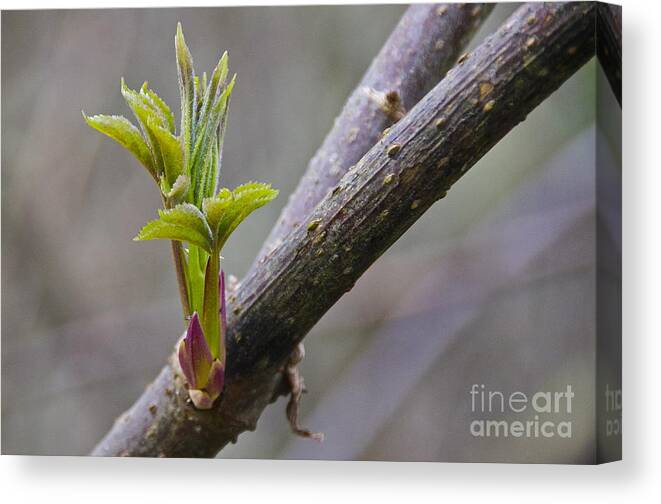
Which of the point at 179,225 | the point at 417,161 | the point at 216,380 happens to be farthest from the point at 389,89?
the point at 216,380

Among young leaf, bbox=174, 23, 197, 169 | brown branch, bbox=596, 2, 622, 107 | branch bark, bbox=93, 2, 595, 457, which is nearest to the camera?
branch bark, bbox=93, 2, 595, 457

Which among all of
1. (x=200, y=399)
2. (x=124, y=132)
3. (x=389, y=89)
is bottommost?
(x=200, y=399)

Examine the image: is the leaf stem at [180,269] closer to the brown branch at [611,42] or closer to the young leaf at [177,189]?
the young leaf at [177,189]

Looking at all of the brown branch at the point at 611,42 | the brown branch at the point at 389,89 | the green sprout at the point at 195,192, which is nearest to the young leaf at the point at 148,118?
the green sprout at the point at 195,192

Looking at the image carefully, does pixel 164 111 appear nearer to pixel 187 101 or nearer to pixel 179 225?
pixel 187 101

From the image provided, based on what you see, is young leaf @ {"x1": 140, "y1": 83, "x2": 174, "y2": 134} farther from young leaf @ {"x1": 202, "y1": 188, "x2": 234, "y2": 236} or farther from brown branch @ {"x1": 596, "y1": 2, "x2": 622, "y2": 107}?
brown branch @ {"x1": 596, "y1": 2, "x2": 622, "y2": 107}

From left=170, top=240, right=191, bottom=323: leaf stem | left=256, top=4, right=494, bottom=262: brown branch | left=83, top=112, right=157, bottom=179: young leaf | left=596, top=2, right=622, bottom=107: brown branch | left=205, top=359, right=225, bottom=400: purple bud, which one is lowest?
left=205, top=359, right=225, bottom=400: purple bud

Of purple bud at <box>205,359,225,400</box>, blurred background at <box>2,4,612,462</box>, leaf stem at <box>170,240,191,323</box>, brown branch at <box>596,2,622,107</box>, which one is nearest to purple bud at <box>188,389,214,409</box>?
purple bud at <box>205,359,225,400</box>
